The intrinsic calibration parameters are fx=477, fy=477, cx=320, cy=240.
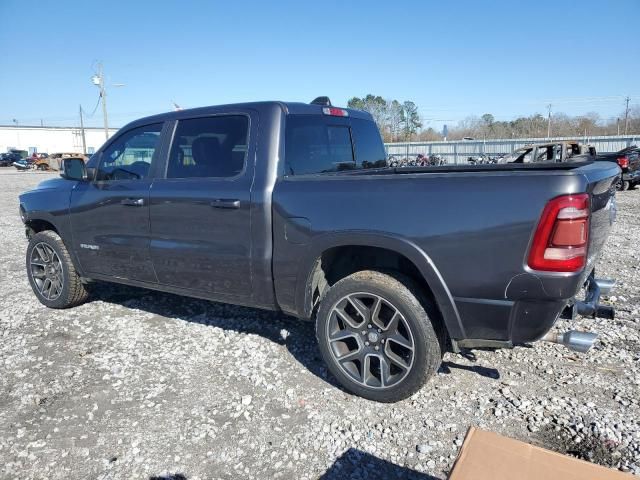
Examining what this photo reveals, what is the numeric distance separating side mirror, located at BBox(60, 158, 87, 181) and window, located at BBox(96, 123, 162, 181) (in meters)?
0.20

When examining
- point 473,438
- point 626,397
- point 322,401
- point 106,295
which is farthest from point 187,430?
point 106,295

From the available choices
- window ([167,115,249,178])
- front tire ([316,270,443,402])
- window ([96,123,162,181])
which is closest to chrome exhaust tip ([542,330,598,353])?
front tire ([316,270,443,402])

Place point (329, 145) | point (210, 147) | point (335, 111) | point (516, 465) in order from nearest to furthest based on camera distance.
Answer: point (516, 465)
point (210, 147)
point (329, 145)
point (335, 111)

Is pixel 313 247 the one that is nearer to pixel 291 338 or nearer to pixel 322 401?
pixel 322 401

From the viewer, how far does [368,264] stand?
3273mm

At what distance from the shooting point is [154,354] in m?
3.84

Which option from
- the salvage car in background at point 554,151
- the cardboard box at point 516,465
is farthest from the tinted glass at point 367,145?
the salvage car in background at point 554,151

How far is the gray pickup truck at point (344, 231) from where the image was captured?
97.9 inches

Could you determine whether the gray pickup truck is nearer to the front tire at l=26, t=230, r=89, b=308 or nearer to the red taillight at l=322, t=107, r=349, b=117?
the red taillight at l=322, t=107, r=349, b=117

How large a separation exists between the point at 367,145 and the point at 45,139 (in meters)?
94.2

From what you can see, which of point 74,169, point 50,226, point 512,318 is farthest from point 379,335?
point 50,226

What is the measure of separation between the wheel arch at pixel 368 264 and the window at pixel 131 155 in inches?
70.2

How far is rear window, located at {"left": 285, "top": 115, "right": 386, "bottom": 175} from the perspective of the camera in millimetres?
3486

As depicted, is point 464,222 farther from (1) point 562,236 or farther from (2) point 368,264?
(2) point 368,264
